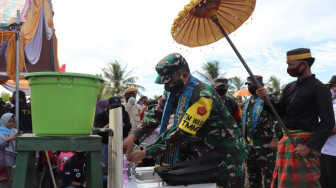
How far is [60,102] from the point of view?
179 centimetres

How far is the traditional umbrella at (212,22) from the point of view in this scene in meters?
2.79

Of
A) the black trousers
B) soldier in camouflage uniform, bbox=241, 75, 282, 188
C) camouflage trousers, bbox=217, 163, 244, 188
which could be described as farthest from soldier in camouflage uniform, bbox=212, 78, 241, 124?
camouflage trousers, bbox=217, 163, 244, 188

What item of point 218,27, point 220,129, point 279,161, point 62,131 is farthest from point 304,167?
point 62,131

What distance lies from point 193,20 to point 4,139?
3.60m

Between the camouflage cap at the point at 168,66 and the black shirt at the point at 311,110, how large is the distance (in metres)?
1.38

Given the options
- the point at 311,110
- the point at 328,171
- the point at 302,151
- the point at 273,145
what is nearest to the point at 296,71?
the point at 311,110

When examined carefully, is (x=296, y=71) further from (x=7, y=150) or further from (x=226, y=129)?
(x=7, y=150)

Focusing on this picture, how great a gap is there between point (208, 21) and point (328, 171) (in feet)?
11.2

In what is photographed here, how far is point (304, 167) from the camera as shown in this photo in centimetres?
297

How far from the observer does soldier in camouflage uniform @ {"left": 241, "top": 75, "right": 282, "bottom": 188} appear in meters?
4.54

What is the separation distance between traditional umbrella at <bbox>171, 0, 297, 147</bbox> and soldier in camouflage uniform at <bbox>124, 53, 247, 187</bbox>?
516 mm

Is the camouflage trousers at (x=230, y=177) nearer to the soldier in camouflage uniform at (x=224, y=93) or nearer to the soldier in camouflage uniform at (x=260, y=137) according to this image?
the soldier in camouflage uniform at (x=260, y=137)

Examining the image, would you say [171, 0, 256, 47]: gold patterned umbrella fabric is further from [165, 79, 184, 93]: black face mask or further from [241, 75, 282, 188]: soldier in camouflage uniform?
[241, 75, 282, 188]: soldier in camouflage uniform

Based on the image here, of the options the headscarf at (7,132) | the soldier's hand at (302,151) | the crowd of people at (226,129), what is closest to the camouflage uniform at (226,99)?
the crowd of people at (226,129)
